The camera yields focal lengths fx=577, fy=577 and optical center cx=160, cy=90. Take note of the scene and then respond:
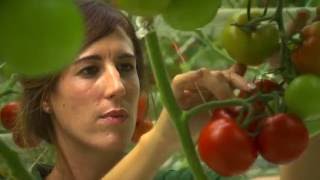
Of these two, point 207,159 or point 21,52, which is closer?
point 21,52

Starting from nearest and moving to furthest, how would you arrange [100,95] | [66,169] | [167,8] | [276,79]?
1. [167,8]
2. [276,79]
3. [100,95]
4. [66,169]

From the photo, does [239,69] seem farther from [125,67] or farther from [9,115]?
[9,115]

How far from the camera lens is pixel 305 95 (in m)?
Answer: 0.37

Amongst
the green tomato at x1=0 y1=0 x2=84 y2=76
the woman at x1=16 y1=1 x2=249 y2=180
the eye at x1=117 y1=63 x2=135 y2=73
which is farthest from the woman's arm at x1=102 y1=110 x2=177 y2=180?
the green tomato at x1=0 y1=0 x2=84 y2=76

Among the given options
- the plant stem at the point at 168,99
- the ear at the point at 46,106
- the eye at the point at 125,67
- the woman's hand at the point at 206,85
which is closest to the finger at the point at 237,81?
the woman's hand at the point at 206,85

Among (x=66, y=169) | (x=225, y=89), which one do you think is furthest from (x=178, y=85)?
(x=66, y=169)

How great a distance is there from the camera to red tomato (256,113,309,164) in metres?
0.39

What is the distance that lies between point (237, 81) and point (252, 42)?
0.06 m

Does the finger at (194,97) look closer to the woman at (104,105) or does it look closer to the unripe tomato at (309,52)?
the woman at (104,105)

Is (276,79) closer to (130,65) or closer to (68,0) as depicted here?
(68,0)

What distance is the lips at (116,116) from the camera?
2.40ft

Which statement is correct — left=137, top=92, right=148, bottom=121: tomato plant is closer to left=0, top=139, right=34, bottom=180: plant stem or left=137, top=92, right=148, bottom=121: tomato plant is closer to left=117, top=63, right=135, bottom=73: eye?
left=117, top=63, right=135, bottom=73: eye

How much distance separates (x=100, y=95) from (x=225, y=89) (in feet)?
1.17

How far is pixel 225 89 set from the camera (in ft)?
1.48
